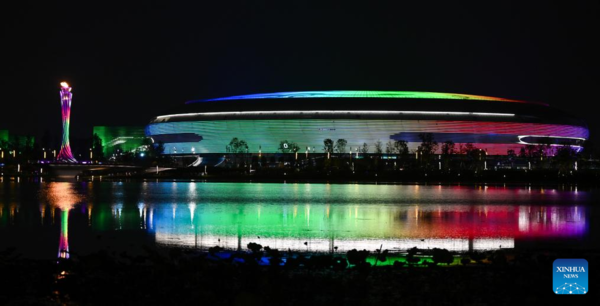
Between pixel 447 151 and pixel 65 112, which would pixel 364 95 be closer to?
pixel 447 151

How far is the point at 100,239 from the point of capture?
13914 millimetres

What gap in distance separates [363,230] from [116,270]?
728 cm

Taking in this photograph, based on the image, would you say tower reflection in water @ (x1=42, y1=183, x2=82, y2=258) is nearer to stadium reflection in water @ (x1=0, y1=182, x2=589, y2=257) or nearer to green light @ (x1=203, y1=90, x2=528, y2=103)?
stadium reflection in water @ (x1=0, y1=182, x2=589, y2=257)

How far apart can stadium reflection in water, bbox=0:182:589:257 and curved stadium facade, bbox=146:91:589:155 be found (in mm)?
42513

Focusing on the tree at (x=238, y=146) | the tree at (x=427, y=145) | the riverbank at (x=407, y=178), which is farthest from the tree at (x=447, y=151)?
the tree at (x=238, y=146)

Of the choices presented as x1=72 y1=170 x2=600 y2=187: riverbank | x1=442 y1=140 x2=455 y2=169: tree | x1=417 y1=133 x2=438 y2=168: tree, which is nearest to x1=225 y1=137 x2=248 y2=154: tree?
x1=417 y1=133 x2=438 y2=168: tree

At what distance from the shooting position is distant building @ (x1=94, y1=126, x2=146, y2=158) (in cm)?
9956

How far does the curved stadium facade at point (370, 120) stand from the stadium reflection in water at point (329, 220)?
139ft

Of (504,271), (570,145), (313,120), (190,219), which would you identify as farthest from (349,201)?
(570,145)

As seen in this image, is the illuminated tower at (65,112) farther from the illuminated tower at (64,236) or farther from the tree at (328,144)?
the illuminated tower at (64,236)

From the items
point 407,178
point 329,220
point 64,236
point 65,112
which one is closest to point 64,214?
point 64,236

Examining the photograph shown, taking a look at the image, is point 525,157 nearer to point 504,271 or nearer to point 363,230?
point 363,230

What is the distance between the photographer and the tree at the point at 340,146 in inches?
2766

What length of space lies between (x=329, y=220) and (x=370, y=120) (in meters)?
51.7
